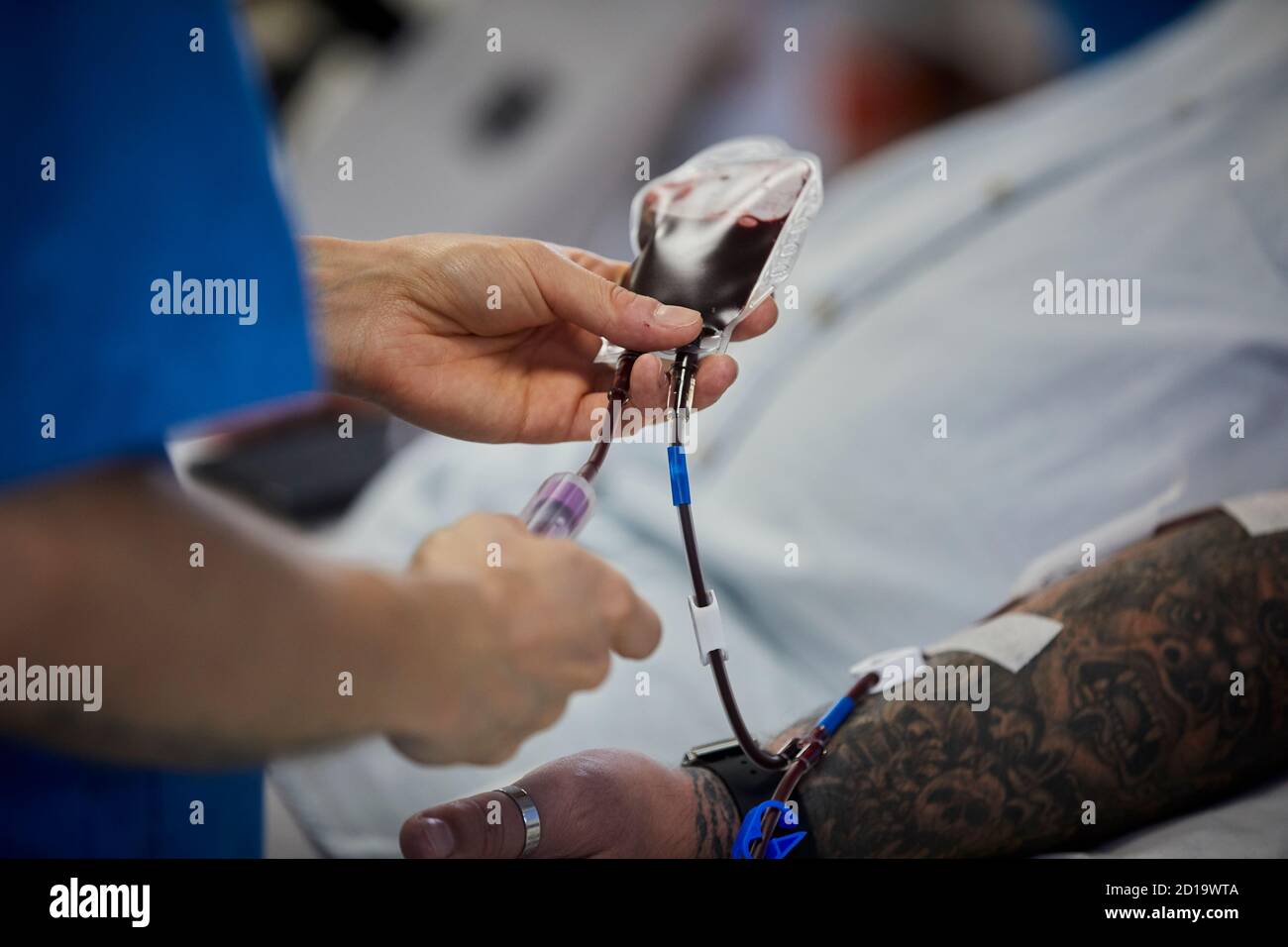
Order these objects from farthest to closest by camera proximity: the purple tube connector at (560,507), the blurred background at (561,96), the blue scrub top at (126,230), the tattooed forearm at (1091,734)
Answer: the blurred background at (561,96)
the tattooed forearm at (1091,734)
the purple tube connector at (560,507)
the blue scrub top at (126,230)

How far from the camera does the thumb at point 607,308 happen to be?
60 cm

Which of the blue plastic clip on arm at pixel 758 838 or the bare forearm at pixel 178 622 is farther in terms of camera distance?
the blue plastic clip on arm at pixel 758 838

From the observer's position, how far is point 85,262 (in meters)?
0.40

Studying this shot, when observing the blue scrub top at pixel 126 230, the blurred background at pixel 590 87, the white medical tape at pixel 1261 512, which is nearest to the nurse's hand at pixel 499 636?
the blue scrub top at pixel 126 230

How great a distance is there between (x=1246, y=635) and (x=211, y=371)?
2.22 feet

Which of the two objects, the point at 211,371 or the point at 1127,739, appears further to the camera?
the point at 1127,739

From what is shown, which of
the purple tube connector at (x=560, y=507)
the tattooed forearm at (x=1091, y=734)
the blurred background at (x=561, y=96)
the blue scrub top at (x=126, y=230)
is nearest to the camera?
the blue scrub top at (x=126, y=230)

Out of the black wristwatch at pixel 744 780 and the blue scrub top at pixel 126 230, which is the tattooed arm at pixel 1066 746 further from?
the blue scrub top at pixel 126 230

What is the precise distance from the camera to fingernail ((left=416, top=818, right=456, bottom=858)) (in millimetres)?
599

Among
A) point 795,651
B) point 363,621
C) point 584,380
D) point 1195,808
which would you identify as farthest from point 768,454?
point 363,621

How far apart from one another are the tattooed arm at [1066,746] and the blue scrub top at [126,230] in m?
0.34

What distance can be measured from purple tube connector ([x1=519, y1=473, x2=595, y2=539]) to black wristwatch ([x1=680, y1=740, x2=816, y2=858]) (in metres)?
0.19

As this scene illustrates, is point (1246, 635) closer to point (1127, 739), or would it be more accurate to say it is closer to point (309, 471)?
point (1127, 739)

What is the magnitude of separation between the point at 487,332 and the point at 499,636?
239mm
